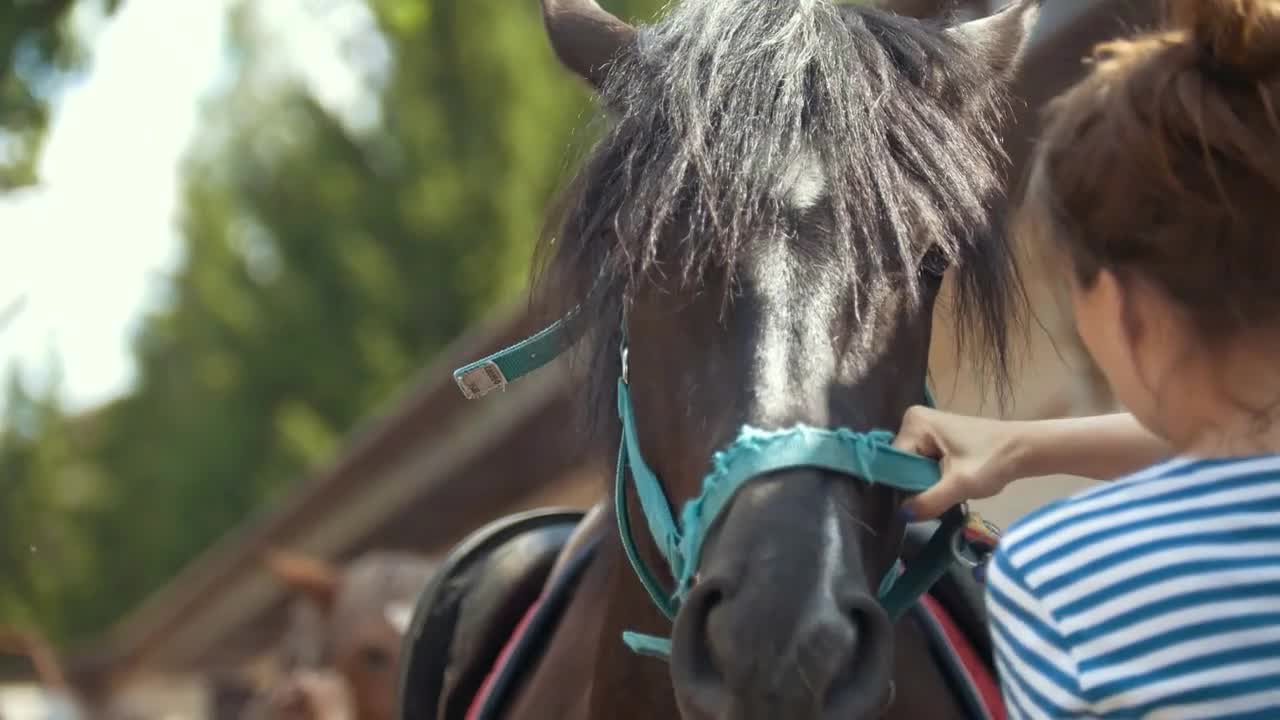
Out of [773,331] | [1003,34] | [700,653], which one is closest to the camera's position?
[700,653]

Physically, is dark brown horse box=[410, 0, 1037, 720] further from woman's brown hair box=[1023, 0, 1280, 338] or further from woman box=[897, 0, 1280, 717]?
woman's brown hair box=[1023, 0, 1280, 338]

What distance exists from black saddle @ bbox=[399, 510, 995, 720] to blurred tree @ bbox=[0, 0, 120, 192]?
234 cm

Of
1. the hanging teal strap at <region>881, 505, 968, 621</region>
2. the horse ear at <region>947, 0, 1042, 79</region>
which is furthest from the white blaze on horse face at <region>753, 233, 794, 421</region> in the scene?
the horse ear at <region>947, 0, 1042, 79</region>

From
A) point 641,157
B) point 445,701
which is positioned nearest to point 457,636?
point 445,701

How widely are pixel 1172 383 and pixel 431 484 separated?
10.3 m

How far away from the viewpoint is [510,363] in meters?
2.68

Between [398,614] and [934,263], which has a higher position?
[934,263]

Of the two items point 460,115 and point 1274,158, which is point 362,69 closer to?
point 460,115

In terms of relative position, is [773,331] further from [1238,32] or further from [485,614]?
[485,614]

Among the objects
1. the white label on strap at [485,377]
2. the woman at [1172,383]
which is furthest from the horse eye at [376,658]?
the woman at [1172,383]

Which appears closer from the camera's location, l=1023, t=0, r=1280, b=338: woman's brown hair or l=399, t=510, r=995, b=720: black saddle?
l=1023, t=0, r=1280, b=338: woman's brown hair

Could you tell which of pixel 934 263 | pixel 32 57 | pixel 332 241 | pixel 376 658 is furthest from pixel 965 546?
pixel 332 241

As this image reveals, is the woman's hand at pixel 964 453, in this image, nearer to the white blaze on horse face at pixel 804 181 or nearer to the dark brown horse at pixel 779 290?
the dark brown horse at pixel 779 290

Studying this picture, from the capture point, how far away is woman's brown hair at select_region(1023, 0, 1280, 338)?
1.41 metres
